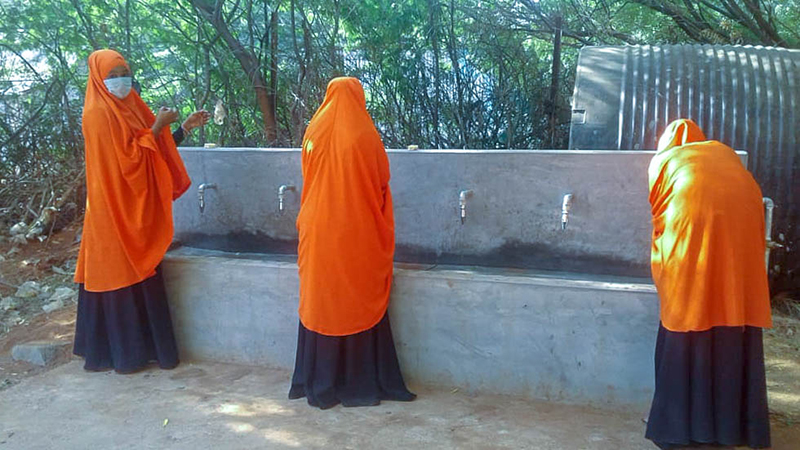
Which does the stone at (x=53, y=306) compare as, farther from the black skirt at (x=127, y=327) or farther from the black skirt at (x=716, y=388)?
the black skirt at (x=716, y=388)

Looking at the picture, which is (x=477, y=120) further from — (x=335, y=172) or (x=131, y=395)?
(x=131, y=395)

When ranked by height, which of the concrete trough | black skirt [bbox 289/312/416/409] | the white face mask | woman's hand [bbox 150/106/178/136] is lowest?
black skirt [bbox 289/312/416/409]

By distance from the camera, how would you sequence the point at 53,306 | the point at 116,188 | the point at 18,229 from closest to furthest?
the point at 116,188
the point at 53,306
the point at 18,229

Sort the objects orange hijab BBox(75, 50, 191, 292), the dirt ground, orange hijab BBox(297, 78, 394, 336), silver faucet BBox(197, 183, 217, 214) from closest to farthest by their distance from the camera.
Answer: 1. the dirt ground
2. orange hijab BBox(297, 78, 394, 336)
3. orange hijab BBox(75, 50, 191, 292)
4. silver faucet BBox(197, 183, 217, 214)

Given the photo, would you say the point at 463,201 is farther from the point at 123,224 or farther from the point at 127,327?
the point at 127,327

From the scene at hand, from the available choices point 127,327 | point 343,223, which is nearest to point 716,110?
point 343,223

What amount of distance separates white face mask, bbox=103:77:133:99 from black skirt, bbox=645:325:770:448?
3.28 metres

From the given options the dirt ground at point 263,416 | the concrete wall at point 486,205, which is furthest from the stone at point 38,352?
the concrete wall at point 486,205

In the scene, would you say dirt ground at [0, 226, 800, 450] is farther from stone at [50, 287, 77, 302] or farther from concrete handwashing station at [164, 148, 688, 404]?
stone at [50, 287, 77, 302]

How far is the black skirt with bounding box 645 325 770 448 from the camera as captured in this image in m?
2.92

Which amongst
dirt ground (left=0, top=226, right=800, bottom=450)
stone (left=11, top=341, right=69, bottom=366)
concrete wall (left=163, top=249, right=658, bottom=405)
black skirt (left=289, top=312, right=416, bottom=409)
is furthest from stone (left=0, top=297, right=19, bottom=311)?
black skirt (left=289, top=312, right=416, bottom=409)

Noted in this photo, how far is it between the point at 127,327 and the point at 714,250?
328 cm

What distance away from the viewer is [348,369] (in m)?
3.68

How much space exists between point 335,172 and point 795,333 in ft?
10.8
